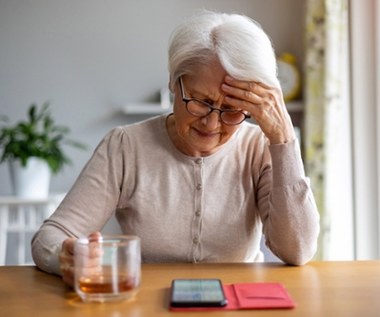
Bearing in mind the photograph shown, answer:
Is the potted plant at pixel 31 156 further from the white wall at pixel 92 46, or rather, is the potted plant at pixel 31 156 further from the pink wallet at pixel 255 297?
the pink wallet at pixel 255 297

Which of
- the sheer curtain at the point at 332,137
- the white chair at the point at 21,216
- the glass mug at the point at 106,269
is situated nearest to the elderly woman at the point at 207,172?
the glass mug at the point at 106,269

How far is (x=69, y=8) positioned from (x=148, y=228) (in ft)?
8.49

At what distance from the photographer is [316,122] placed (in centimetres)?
338

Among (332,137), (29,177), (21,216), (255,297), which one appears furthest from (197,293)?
(21,216)

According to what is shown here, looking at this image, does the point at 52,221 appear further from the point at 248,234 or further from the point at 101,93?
the point at 101,93

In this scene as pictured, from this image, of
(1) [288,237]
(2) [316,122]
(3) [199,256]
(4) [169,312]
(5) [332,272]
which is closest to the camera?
(4) [169,312]

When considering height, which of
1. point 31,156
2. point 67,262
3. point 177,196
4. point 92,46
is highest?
point 92,46

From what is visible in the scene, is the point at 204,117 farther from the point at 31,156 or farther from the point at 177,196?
the point at 31,156


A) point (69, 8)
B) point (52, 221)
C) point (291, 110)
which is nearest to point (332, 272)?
point (52, 221)

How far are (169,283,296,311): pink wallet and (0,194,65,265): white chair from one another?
238 centimetres

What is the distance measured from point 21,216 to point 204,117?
2299mm

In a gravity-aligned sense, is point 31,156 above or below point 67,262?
above

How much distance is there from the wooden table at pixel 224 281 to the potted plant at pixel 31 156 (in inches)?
81.6

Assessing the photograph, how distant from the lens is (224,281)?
1.22 m
